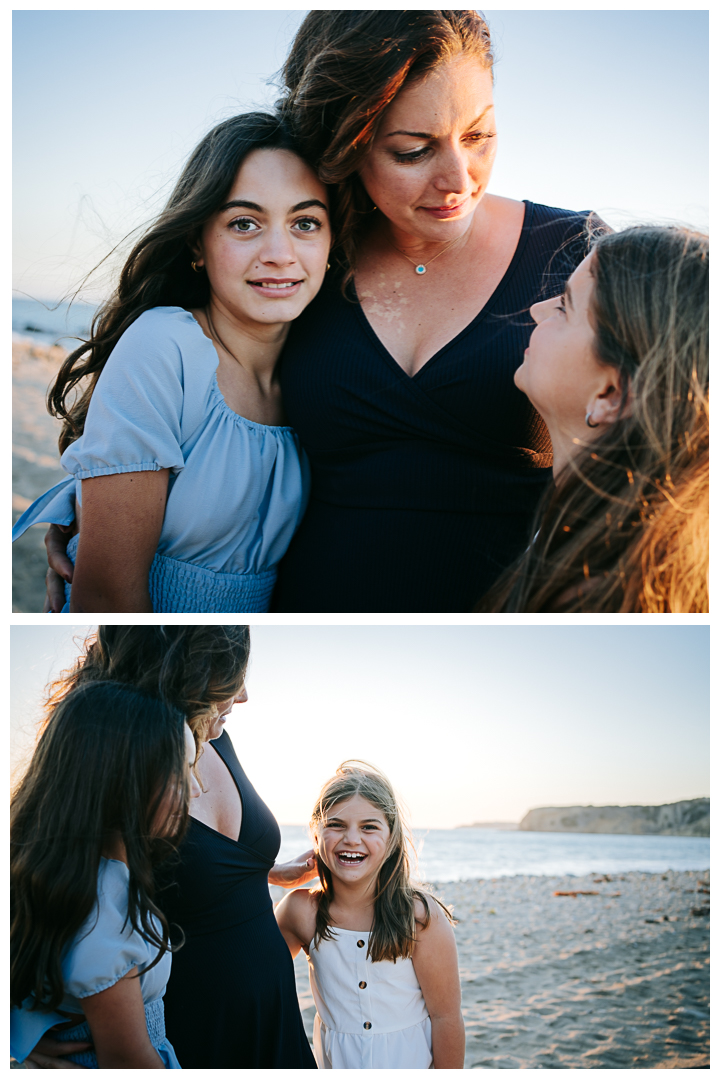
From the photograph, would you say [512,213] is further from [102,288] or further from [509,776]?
[509,776]

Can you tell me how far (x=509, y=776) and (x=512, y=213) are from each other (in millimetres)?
1302

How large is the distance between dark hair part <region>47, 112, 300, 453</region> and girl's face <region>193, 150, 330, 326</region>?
27 millimetres

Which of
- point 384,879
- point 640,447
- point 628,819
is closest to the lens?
point 640,447

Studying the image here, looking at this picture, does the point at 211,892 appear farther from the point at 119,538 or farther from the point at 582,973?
the point at 582,973

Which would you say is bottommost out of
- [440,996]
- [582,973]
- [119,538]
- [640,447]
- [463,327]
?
[582,973]

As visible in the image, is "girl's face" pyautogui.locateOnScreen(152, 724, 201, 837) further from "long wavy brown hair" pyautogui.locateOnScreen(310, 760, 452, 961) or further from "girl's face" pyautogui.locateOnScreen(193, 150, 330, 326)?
"girl's face" pyautogui.locateOnScreen(193, 150, 330, 326)

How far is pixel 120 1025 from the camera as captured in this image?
1.23m

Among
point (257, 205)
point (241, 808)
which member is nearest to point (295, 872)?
point (241, 808)

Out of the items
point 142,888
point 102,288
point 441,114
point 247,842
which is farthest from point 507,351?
point 142,888

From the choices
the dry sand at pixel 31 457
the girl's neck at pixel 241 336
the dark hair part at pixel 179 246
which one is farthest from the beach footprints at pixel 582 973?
the dry sand at pixel 31 457

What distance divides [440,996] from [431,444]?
114 centimetres

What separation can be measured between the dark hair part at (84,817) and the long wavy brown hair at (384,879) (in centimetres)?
32

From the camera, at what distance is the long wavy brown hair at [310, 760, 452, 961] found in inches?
58.3

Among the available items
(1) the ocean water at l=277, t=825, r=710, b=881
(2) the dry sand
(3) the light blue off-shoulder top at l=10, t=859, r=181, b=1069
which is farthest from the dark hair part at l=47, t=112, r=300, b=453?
(2) the dry sand
